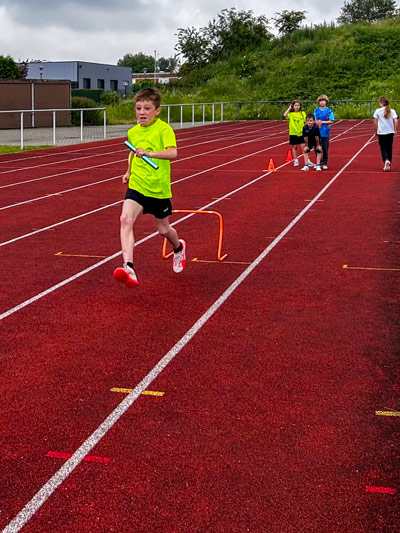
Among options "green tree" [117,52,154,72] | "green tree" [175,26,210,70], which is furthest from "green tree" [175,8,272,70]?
"green tree" [117,52,154,72]

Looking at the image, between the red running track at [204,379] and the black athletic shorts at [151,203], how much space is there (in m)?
0.76

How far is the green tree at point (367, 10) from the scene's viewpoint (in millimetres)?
108875

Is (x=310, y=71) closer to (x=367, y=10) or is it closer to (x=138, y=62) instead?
(x=367, y=10)

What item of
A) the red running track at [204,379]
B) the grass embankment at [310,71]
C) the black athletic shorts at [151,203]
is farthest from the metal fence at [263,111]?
the black athletic shorts at [151,203]

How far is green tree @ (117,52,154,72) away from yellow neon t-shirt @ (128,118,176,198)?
17768 centimetres

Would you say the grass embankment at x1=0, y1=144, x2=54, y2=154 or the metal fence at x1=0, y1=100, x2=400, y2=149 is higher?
the metal fence at x1=0, y1=100, x2=400, y2=149

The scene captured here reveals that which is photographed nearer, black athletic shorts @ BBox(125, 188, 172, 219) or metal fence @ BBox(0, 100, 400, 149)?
black athletic shorts @ BBox(125, 188, 172, 219)

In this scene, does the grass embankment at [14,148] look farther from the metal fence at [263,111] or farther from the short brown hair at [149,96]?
the metal fence at [263,111]

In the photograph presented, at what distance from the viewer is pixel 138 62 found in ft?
598

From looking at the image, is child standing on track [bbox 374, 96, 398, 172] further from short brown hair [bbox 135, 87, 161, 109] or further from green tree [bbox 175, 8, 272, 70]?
green tree [bbox 175, 8, 272, 70]

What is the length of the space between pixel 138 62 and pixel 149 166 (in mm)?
181303

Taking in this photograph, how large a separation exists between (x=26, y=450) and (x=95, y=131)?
33.0 m

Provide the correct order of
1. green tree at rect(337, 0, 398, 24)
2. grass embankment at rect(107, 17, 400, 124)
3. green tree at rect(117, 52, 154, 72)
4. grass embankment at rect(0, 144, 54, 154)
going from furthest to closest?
green tree at rect(117, 52, 154, 72) → green tree at rect(337, 0, 398, 24) → grass embankment at rect(107, 17, 400, 124) → grass embankment at rect(0, 144, 54, 154)

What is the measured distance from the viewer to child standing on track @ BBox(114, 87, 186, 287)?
23.1ft
